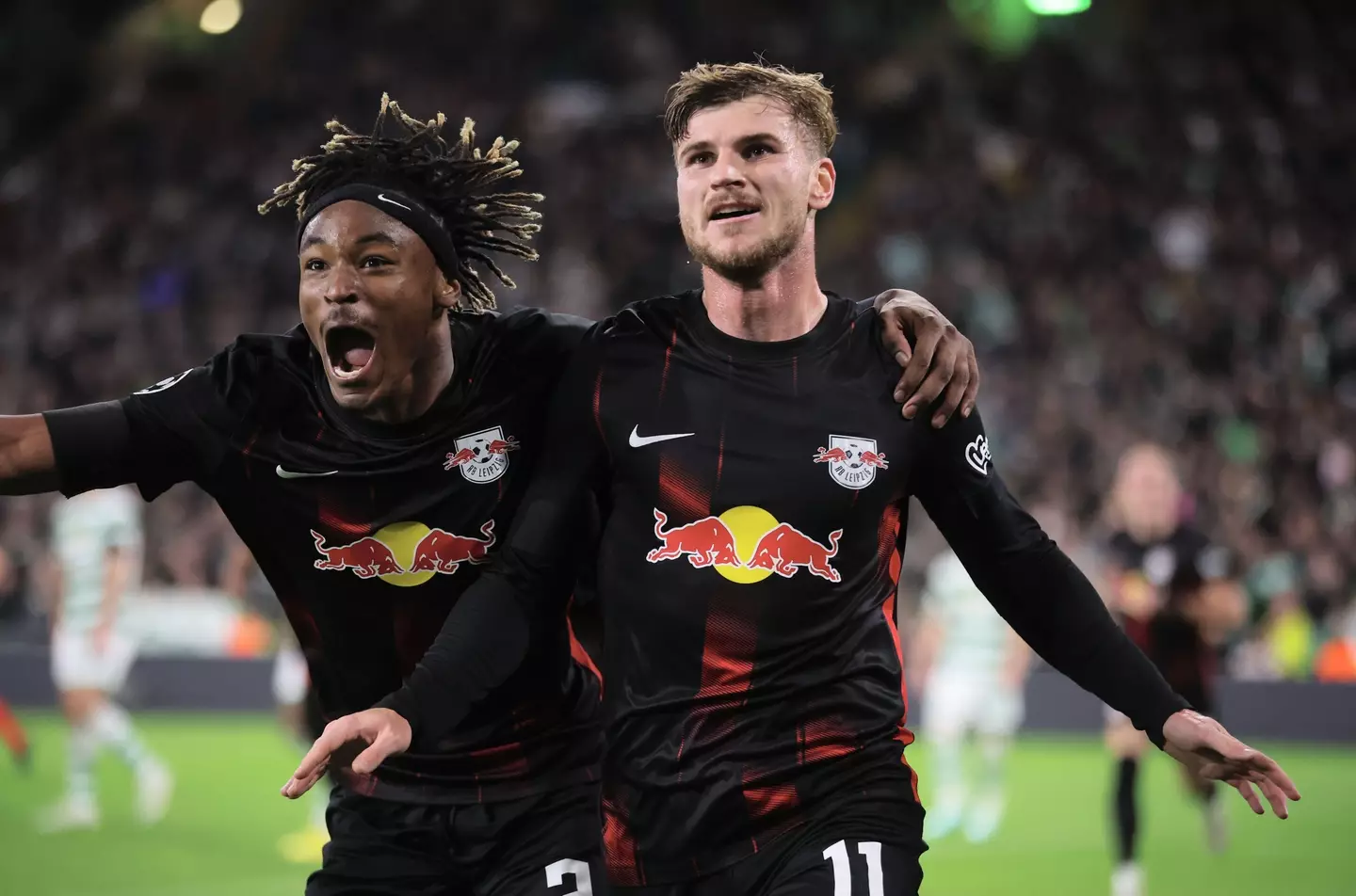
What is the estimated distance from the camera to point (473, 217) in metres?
4.22

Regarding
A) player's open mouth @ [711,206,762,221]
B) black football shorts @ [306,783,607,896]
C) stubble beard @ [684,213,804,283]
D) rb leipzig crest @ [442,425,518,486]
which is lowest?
black football shorts @ [306,783,607,896]

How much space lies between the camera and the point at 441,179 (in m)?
4.11

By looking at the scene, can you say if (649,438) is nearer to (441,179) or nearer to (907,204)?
(441,179)

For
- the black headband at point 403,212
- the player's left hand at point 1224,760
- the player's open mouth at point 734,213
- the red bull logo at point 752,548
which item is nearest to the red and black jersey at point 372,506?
the black headband at point 403,212

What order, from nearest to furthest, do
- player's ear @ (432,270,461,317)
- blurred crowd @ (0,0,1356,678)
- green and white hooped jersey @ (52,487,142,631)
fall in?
player's ear @ (432,270,461,317), green and white hooped jersey @ (52,487,142,631), blurred crowd @ (0,0,1356,678)

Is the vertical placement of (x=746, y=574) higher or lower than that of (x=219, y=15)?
lower

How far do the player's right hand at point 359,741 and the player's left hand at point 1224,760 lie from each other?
5.41 ft

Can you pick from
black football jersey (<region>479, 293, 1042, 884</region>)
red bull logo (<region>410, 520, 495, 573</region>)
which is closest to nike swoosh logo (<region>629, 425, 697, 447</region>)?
black football jersey (<region>479, 293, 1042, 884</region>)

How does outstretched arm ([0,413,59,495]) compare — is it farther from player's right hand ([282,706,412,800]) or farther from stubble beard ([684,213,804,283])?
stubble beard ([684,213,804,283])

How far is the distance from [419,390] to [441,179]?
1.90 ft

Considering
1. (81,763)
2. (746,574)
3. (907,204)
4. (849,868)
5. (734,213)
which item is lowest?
(849,868)

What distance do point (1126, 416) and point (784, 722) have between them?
16.5 metres

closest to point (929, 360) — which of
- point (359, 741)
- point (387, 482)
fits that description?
point (387, 482)

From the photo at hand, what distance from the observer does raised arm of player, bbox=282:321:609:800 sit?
11.4 ft
